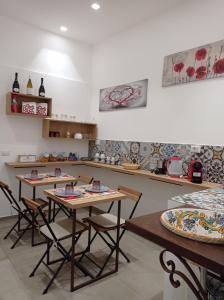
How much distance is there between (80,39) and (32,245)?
349 cm

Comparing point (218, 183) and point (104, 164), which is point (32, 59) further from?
point (218, 183)

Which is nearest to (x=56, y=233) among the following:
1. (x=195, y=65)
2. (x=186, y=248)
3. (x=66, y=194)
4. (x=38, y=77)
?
(x=66, y=194)

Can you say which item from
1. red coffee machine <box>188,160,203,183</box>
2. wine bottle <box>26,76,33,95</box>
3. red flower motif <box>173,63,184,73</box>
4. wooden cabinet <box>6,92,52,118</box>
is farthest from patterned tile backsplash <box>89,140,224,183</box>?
wine bottle <box>26,76,33,95</box>

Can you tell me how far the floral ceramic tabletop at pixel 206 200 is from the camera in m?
1.56

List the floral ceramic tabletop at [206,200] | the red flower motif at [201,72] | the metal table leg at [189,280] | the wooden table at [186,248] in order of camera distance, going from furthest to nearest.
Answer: the red flower motif at [201,72] → the floral ceramic tabletop at [206,200] → the metal table leg at [189,280] → the wooden table at [186,248]

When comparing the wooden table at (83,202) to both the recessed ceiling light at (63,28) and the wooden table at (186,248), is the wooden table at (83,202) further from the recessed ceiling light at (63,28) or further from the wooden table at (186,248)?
the recessed ceiling light at (63,28)

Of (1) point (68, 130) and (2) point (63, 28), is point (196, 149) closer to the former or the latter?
(1) point (68, 130)

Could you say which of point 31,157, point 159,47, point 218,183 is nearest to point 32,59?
point 31,157

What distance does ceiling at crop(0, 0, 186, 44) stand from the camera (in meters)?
3.12

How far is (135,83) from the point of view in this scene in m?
3.68

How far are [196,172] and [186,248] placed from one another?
5.93ft

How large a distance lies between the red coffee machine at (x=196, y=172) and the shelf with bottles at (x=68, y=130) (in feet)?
7.13

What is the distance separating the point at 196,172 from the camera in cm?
263

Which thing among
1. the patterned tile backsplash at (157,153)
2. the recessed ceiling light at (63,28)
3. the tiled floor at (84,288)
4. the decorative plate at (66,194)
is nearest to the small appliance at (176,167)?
the patterned tile backsplash at (157,153)
